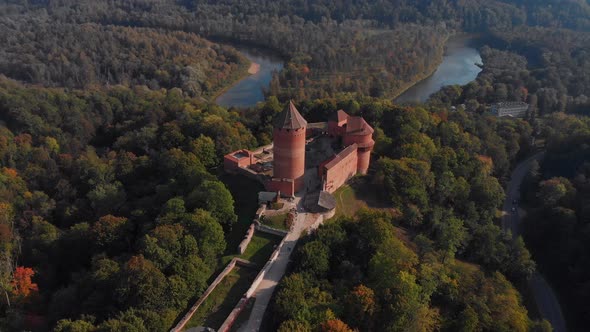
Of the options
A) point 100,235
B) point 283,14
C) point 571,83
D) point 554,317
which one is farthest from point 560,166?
point 283,14

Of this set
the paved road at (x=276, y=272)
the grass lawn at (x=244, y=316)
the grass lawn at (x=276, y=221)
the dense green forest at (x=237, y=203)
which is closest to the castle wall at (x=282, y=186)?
the paved road at (x=276, y=272)

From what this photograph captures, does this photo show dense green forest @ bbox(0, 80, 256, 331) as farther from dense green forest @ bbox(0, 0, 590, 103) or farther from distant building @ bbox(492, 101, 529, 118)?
distant building @ bbox(492, 101, 529, 118)

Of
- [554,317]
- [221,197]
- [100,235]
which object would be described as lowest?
[554,317]

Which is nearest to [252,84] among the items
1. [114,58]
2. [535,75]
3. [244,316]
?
[114,58]

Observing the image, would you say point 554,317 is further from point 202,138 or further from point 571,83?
point 571,83

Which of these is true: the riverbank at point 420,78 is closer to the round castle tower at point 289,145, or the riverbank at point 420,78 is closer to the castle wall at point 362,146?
the castle wall at point 362,146

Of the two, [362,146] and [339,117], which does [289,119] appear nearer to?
[362,146]
